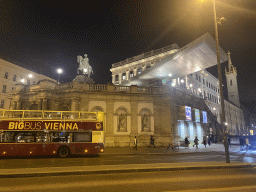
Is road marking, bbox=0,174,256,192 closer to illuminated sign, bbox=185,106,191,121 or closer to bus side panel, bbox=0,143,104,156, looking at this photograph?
bus side panel, bbox=0,143,104,156

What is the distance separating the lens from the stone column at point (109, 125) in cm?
2752

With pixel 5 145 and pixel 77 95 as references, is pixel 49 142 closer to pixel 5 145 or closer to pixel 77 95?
pixel 5 145

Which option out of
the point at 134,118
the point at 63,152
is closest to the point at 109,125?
the point at 134,118

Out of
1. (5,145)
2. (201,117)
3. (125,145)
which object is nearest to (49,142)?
(5,145)

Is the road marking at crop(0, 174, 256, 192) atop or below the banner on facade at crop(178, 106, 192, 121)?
below

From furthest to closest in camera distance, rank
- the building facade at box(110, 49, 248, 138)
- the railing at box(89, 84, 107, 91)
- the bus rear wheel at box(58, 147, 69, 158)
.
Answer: the building facade at box(110, 49, 248, 138) → the railing at box(89, 84, 107, 91) → the bus rear wheel at box(58, 147, 69, 158)

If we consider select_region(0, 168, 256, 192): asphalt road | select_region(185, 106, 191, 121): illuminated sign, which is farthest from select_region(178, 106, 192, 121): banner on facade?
select_region(0, 168, 256, 192): asphalt road

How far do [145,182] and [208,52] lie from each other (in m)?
28.2

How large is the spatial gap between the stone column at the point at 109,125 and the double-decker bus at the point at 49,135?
8.50m

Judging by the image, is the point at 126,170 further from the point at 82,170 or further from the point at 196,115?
the point at 196,115

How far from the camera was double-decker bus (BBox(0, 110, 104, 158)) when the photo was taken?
17.7m

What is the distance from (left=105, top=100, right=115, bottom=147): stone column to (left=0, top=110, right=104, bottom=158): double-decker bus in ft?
27.9

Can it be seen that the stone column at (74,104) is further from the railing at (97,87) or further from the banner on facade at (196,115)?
the banner on facade at (196,115)

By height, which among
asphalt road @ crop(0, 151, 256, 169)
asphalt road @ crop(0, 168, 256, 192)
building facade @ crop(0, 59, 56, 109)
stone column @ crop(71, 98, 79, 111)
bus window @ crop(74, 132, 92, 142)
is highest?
building facade @ crop(0, 59, 56, 109)
